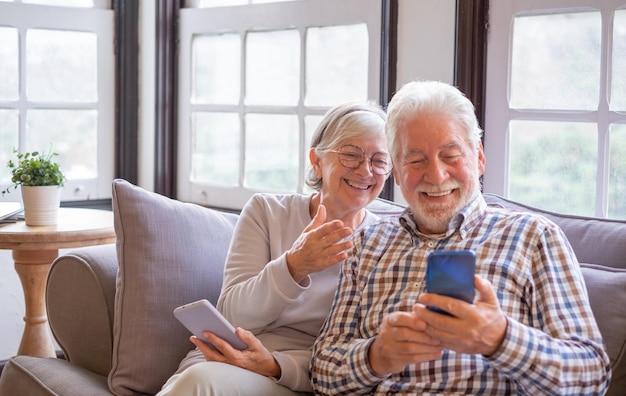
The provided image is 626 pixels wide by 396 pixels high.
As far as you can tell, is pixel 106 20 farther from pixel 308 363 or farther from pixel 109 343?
pixel 308 363

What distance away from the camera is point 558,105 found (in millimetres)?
2518

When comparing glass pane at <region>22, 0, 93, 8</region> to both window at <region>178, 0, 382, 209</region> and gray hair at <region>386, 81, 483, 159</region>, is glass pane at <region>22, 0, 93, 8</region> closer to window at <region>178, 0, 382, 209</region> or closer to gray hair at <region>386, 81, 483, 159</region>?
window at <region>178, 0, 382, 209</region>

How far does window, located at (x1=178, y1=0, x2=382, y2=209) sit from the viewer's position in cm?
311

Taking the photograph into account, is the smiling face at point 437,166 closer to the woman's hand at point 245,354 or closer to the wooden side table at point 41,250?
the woman's hand at point 245,354

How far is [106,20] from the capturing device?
146 inches

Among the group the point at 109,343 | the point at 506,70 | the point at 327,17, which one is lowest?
the point at 109,343

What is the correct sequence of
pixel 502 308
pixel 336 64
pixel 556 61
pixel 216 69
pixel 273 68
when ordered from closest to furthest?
pixel 502 308
pixel 556 61
pixel 336 64
pixel 273 68
pixel 216 69

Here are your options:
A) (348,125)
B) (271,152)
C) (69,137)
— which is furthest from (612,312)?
(69,137)

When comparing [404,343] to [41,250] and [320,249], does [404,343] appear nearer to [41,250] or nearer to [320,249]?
[320,249]

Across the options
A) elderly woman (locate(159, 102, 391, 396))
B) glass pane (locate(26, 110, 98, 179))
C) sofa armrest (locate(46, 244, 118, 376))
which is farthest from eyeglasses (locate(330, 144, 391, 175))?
glass pane (locate(26, 110, 98, 179))

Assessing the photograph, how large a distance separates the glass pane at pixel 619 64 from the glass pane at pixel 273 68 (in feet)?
4.13

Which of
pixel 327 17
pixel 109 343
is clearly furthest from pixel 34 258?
pixel 327 17

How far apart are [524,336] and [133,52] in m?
2.66

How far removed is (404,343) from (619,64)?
47.8 inches
